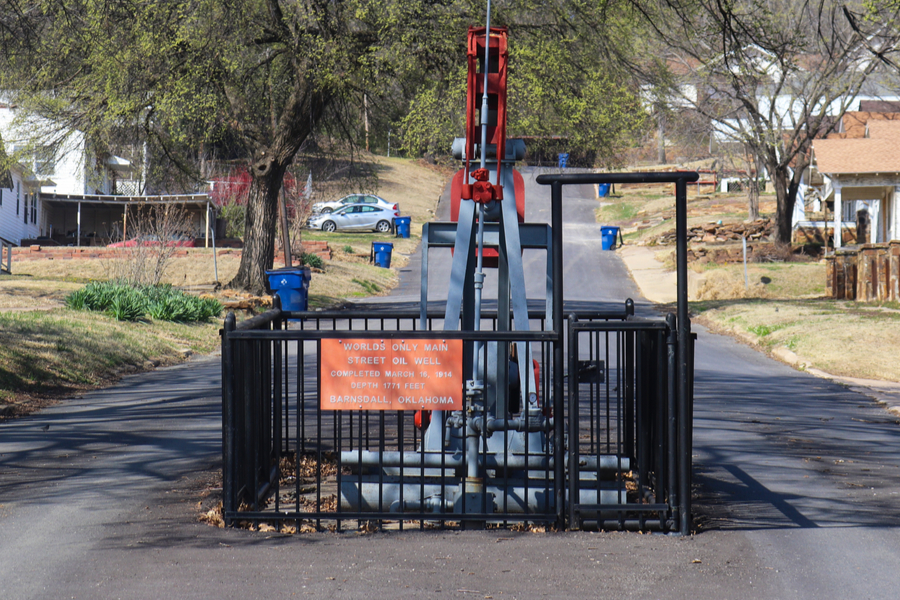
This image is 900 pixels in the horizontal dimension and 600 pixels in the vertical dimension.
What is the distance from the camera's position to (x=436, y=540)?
16.9ft

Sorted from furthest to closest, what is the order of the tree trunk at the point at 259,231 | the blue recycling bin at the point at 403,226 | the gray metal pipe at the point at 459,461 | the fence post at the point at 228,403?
the blue recycling bin at the point at 403,226 → the tree trunk at the point at 259,231 → the gray metal pipe at the point at 459,461 → the fence post at the point at 228,403

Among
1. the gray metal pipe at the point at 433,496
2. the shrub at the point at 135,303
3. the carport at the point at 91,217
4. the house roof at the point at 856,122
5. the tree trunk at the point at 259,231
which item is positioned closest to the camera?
the gray metal pipe at the point at 433,496

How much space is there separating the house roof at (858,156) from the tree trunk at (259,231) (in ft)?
65.1

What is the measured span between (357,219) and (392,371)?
41.3m

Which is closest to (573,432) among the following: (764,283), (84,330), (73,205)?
(84,330)

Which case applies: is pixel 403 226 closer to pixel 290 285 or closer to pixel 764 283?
pixel 764 283

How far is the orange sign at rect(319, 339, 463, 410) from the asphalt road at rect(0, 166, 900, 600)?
0.79m

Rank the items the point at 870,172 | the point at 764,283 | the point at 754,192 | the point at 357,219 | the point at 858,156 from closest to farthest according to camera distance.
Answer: the point at 764,283, the point at 870,172, the point at 858,156, the point at 754,192, the point at 357,219

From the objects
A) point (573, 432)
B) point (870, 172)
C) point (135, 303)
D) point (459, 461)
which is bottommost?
point (459, 461)

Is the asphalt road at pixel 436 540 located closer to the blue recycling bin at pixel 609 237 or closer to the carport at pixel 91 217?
the blue recycling bin at pixel 609 237

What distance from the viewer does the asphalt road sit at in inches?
175

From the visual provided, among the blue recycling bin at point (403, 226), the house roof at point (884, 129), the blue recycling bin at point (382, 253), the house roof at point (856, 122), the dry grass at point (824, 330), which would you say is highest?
the house roof at point (856, 122)

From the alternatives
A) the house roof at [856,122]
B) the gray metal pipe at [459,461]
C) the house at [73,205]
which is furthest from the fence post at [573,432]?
the house roof at [856,122]

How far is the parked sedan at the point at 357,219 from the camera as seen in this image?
45938mm
